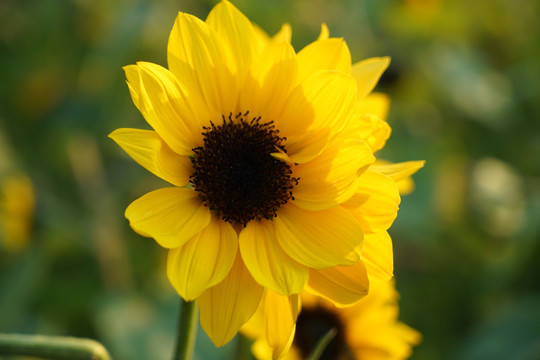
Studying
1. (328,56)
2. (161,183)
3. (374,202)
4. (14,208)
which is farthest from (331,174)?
(14,208)

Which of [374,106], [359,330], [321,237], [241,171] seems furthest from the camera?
[359,330]

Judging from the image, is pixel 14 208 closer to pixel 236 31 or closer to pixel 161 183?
pixel 161 183

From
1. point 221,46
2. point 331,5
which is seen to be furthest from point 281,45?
point 331,5

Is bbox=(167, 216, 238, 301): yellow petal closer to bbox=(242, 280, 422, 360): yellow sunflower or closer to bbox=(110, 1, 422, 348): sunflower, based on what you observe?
bbox=(110, 1, 422, 348): sunflower

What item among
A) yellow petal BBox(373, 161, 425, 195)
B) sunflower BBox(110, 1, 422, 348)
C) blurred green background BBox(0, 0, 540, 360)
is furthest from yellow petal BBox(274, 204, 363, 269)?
blurred green background BBox(0, 0, 540, 360)

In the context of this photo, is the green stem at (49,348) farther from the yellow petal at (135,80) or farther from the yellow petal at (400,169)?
the yellow petal at (400,169)

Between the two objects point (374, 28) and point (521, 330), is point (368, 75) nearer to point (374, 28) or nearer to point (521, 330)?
point (521, 330)

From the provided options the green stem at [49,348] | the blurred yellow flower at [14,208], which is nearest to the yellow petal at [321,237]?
the green stem at [49,348]
